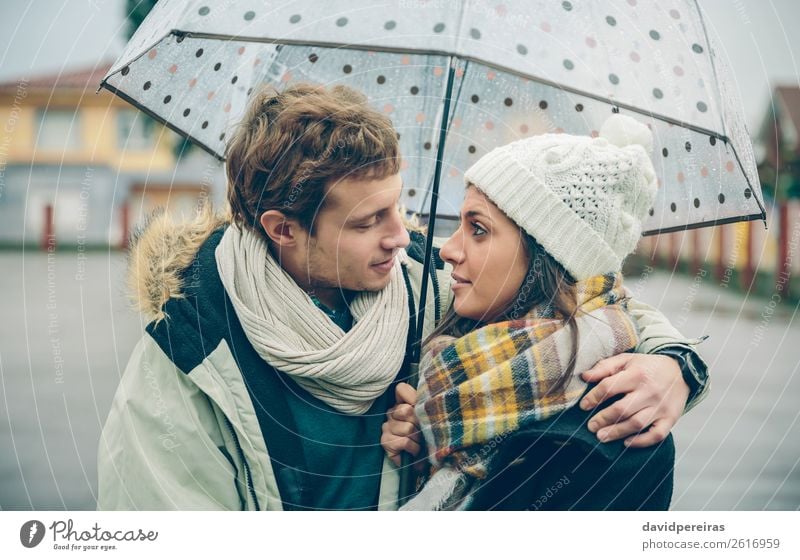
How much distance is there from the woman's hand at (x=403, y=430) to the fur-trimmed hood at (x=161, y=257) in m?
0.39

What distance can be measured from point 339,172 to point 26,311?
2.72 ft

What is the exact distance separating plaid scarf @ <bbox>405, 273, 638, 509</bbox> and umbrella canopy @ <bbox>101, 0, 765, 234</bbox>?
321 mm

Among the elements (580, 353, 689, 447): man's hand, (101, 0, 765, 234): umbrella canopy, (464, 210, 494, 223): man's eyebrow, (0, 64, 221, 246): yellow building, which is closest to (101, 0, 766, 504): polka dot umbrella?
(101, 0, 765, 234): umbrella canopy

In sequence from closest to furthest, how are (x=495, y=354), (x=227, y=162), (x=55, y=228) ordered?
(x=495, y=354)
(x=227, y=162)
(x=55, y=228)

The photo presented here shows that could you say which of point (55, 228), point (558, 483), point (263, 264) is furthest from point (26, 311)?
point (558, 483)

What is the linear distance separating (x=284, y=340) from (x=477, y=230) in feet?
1.15

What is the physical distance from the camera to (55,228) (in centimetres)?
180

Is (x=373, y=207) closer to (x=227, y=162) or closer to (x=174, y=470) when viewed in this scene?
(x=227, y=162)

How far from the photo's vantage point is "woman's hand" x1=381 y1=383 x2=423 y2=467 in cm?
143

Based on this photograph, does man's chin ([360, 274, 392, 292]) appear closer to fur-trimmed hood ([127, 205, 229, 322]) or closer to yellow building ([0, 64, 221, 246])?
fur-trimmed hood ([127, 205, 229, 322])

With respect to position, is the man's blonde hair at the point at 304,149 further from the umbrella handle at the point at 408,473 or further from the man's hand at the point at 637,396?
the man's hand at the point at 637,396

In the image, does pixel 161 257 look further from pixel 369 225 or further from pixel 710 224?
pixel 710 224

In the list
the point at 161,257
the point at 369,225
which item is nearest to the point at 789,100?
the point at 369,225
